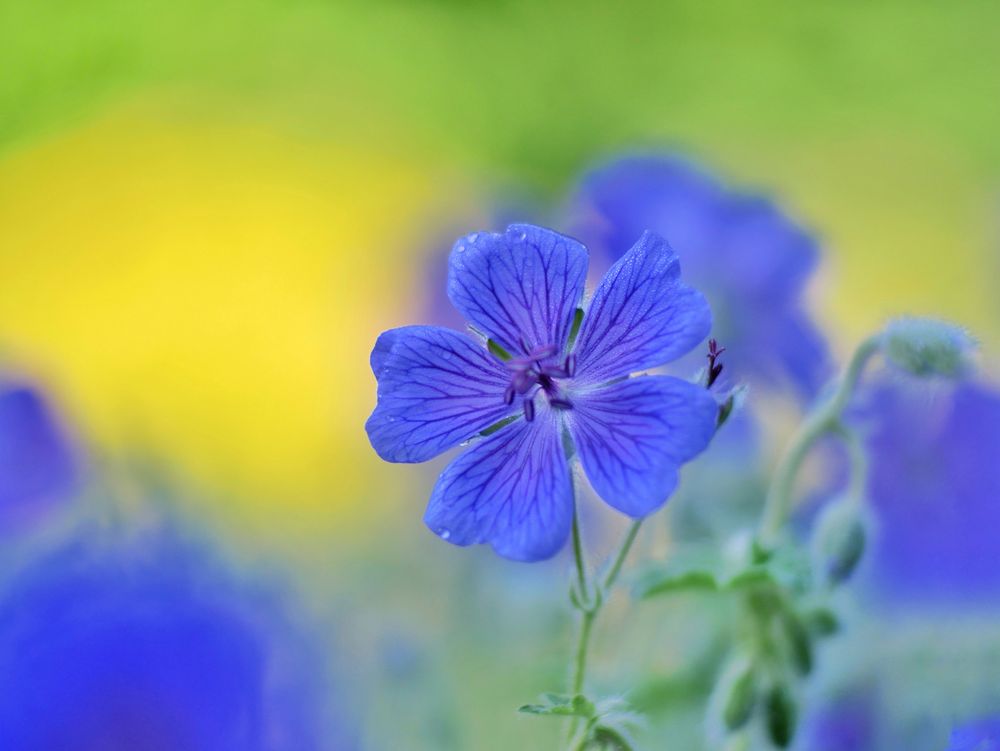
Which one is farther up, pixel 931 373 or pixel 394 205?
pixel 394 205

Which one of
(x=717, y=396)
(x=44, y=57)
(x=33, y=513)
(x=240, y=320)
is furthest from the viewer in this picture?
(x=240, y=320)

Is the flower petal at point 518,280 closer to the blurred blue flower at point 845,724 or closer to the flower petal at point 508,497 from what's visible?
the flower petal at point 508,497

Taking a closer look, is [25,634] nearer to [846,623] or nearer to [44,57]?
[846,623]

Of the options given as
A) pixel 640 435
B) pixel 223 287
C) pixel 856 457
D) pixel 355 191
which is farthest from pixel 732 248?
pixel 355 191

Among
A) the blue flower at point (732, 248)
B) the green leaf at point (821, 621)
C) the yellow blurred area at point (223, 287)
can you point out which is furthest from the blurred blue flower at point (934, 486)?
the yellow blurred area at point (223, 287)

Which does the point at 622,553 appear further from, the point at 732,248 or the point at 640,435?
the point at 732,248

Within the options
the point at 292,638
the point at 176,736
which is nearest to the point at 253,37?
the point at 292,638
